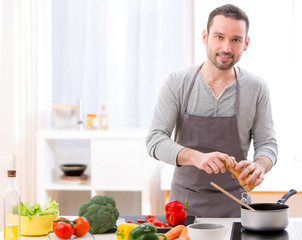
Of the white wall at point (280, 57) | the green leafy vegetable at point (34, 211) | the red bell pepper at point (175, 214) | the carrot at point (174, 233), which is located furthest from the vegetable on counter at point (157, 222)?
the white wall at point (280, 57)

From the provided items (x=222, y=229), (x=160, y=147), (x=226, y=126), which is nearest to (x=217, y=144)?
(x=226, y=126)

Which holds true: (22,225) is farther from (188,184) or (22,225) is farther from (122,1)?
(122,1)

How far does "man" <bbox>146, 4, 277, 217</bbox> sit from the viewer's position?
8.25 ft

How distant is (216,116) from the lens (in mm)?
2656

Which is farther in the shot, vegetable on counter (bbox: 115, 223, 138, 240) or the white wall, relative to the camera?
the white wall

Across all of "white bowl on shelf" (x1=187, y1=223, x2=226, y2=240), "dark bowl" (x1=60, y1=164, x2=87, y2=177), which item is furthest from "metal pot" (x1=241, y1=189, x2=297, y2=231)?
"dark bowl" (x1=60, y1=164, x2=87, y2=177)

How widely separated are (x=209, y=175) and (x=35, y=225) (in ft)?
3.10

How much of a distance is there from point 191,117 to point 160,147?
25 centimetres

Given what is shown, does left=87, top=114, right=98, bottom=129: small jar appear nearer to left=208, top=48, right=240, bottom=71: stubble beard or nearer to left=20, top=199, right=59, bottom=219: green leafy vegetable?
left=208, top=48, right=240, bottom=71: stubble beard

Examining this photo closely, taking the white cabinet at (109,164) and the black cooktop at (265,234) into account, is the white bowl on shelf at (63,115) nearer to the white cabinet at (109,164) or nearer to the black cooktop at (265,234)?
the white cabinet at (109,164)

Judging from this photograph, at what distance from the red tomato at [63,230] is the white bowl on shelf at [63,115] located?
2.24 meters

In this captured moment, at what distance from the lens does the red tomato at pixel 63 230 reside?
1.92 meters

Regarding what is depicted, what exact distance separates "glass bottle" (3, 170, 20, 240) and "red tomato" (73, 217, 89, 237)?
23cm

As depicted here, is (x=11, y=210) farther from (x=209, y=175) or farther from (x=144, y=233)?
(x=209, y=175)
